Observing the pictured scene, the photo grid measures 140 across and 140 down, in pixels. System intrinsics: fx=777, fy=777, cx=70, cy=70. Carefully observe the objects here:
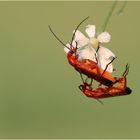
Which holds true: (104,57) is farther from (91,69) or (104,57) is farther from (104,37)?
(91,69)

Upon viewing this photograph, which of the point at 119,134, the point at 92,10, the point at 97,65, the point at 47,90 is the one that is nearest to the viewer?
the point at 97,65

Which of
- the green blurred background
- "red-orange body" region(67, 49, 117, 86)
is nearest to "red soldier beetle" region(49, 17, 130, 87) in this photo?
"red-orange body" region(67, 49, 117, 86)

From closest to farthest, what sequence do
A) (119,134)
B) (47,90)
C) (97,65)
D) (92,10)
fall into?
1. (97,65)
2. (92,10)
3. (119,134)
4. (47,90)

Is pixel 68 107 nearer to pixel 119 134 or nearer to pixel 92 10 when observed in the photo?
pixel 119 134

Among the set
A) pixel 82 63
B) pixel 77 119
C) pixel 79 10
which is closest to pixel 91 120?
pixel 77 119

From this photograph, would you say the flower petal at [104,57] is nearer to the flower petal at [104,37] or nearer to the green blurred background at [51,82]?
the flower petal at [104,37]

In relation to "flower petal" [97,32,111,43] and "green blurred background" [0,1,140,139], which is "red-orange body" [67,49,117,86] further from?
"green blurred background" [0,1,140,139]

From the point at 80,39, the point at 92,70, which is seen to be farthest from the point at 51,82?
the point at 80,39
